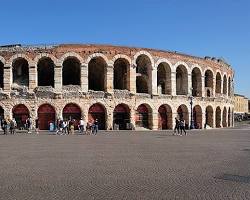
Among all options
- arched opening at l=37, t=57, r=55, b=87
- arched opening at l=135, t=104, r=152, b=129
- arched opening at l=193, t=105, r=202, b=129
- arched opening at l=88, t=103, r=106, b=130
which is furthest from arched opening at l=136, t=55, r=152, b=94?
arched opening at l=37, t=57, r=55, b=87

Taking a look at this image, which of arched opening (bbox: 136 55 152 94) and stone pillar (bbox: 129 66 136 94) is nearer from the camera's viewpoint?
stone pillar (bbox: 129 66 136 94)

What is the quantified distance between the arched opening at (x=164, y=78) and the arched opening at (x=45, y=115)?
1124 centimetres

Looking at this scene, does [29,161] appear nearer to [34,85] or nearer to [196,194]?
[196,194]

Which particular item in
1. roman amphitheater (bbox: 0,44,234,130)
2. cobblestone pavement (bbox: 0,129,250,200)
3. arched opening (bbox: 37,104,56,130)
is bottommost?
cobblestone pavement (bbox: 0,129,250,200)

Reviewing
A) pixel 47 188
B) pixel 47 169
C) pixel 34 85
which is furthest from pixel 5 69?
pixel 47 188

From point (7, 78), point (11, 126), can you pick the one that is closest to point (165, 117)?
point (7, 78)

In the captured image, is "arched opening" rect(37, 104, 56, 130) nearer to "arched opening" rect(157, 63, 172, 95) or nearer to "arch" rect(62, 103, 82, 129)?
"arch" rect(62, 103, 82, 129)

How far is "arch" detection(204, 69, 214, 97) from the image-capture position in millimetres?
47378

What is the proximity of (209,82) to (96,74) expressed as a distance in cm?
1434

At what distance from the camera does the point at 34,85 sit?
3750cm

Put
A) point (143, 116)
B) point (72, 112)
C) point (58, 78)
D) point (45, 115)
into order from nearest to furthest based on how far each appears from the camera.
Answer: point (58, 78) < point (45, 115) < point (72, 112) < point (143, 116)

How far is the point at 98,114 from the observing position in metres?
38.8

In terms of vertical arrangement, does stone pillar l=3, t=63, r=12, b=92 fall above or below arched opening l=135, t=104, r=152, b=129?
above

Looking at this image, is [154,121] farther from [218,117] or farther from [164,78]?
[218,117]
